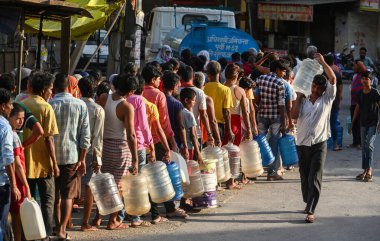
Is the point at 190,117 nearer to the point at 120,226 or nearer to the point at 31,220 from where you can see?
the point at 120,226

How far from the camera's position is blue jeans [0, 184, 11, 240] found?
7.21 m

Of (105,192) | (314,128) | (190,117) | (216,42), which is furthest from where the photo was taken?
(216,42)

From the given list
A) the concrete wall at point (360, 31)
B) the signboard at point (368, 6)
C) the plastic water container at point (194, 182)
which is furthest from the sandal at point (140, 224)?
the concrete wall at point (360, 31)

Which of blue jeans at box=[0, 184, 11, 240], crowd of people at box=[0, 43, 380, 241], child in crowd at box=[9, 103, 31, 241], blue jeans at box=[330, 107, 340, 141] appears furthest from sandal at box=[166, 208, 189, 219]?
blue jeans at box=[330, 107, 340, 141]

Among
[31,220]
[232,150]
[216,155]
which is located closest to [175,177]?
[216,155]

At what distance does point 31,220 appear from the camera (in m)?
7.56

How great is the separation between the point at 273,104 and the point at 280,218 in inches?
114

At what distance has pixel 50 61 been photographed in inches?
966

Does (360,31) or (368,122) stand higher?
(360,31)

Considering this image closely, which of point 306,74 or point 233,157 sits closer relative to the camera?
point 306,74

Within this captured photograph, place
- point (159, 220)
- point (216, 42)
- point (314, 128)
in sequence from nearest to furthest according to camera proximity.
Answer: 1. point (159, 220)
2. point (314, 128)
3. point (216, 42)

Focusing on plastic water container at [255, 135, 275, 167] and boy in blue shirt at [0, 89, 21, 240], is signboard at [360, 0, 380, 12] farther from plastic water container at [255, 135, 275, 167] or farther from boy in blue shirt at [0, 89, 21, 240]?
boy in blue shirt at [0, 89, 21, 240]

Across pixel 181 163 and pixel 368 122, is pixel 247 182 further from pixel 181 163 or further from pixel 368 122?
pixel 181 163

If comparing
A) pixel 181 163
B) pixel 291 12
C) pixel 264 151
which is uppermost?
pixel 291 12
